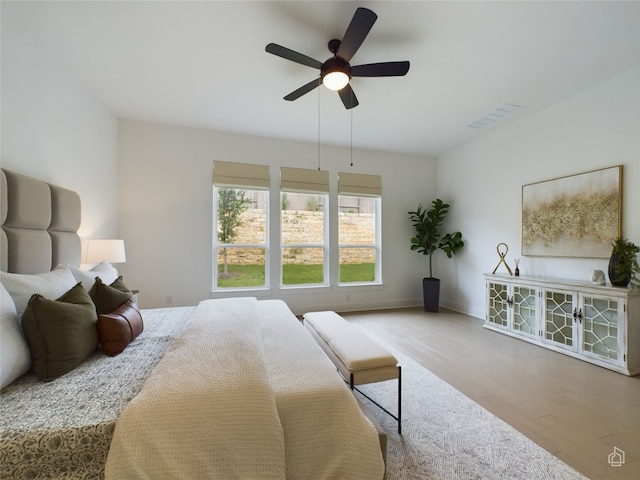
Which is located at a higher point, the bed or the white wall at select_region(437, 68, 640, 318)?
the white wall at select_region(437, 68, 640, 318)

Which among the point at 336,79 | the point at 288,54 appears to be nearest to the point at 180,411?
the point at 288,54

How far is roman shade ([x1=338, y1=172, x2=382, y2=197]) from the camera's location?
4785 mm

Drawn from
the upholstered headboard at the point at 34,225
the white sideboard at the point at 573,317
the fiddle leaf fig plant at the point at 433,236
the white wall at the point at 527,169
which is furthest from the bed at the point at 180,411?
the fiddle leaf fig plant at the point at 433,236

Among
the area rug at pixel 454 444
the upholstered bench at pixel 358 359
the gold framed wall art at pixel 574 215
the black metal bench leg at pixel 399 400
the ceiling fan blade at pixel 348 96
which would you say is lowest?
the area rug at pixel 454 444

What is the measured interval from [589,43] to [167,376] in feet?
13.0

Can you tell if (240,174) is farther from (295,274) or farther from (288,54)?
(288,54)

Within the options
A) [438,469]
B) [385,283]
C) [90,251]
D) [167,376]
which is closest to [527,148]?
→ [385,283]

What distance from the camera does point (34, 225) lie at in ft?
6.68

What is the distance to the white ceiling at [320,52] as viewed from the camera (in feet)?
6.59

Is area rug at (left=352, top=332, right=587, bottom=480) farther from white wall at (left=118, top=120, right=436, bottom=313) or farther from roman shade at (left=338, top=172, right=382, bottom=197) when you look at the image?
roman shade at (left=338, top=172, right=382, bottom=197)

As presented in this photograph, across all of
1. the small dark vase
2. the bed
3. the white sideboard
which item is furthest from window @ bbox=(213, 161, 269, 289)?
the small dark vase

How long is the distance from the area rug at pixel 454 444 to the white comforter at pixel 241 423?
575 mm

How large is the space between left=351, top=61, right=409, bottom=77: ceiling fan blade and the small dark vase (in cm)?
282

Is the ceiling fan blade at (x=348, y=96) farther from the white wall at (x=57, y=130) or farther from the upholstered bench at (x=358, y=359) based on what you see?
the white wall at (x=57, y=130)
